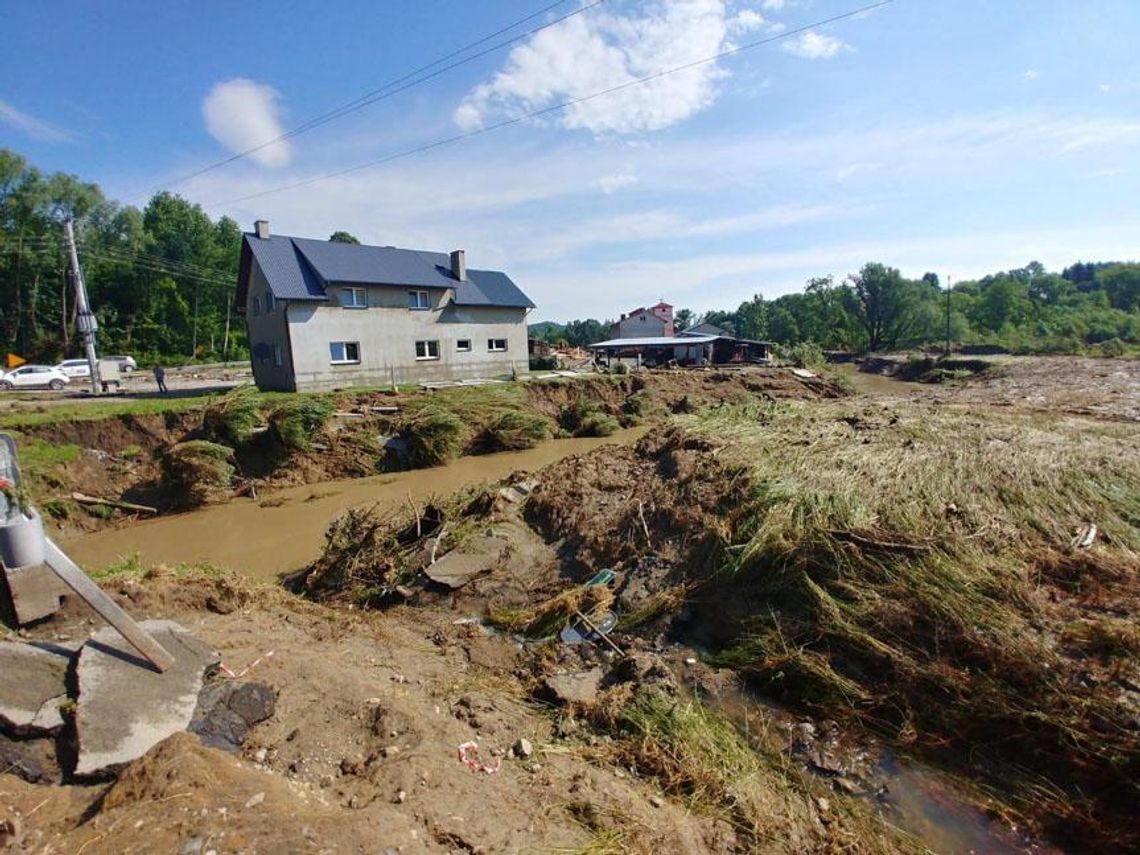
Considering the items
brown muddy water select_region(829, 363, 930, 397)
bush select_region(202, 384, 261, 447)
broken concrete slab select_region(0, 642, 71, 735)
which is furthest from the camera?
brown muddy water select_region(829, 363, 930, 397)

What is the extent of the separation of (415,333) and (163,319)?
1456 inches

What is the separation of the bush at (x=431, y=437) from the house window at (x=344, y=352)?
782 centimetres

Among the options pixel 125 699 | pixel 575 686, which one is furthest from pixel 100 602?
pixel 575 686

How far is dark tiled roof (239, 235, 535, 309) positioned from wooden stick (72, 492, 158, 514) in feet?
34.8

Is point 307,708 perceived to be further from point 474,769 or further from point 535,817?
point 535,817

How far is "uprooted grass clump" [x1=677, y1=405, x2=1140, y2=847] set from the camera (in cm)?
384

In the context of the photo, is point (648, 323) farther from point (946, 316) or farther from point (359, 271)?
point (359, 271)

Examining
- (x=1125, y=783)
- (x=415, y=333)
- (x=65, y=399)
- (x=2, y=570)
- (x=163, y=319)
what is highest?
(x=163, y=319)

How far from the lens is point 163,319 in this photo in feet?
158

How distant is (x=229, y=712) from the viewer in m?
3.77

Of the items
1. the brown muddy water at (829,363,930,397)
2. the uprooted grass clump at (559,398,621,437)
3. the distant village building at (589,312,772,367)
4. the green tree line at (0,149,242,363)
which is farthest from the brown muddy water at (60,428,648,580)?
the green tree line at (0,149,242,363)

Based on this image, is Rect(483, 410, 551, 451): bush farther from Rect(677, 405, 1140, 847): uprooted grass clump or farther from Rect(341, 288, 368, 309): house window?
Rect(677, 405, 1140, 847): uprooted grass clump

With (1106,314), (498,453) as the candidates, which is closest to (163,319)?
(498,453)

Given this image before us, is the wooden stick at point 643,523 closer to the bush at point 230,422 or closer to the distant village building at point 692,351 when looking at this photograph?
the bush at point 230,422
